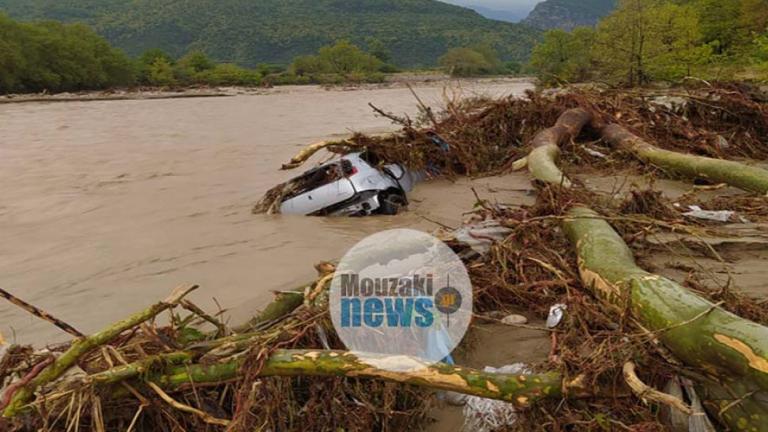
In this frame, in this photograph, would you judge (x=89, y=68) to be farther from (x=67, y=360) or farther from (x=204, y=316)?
(x=67, y=360)

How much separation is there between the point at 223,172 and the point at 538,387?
912 centimetres

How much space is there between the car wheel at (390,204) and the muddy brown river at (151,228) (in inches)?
8.4

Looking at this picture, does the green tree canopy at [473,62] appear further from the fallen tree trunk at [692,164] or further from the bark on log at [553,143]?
the fallen tree trunk at [692,164]

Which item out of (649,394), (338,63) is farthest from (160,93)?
(649,394)

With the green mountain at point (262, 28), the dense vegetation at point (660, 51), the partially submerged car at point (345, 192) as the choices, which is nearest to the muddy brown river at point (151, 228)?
the partially submerged car at point (345, 192)

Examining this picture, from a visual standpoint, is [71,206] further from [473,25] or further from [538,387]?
[473,25]

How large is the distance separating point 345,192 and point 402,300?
3.71 m

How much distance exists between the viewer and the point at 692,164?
671 centimetres

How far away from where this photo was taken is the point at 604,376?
2.21 metres

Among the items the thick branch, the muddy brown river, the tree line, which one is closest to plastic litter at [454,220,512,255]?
the muddy brown river

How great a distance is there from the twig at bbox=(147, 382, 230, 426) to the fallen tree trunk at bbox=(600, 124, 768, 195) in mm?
5724

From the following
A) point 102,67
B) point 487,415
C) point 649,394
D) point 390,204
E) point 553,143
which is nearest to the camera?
point 649,394

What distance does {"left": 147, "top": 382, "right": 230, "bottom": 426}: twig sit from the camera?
6.85 feet

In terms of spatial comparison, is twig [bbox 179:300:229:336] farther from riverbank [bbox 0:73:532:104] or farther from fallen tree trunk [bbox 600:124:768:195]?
riverbank [bbox 0:73:532:104]
